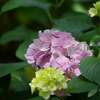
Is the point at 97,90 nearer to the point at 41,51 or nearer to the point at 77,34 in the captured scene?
the point at 41,51

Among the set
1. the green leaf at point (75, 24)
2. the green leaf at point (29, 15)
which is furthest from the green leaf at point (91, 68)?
the green leaf at point (29, 15)

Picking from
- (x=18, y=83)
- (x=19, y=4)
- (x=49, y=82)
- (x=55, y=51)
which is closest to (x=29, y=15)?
(x=19, y=4)

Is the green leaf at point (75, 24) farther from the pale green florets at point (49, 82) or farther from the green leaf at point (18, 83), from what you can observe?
the pale green florets at point (49, 82)

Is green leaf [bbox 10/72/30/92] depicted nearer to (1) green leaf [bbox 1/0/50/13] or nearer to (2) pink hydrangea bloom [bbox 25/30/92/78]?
(2) pink hydrangea bloom [bbox 25/30/92/78]

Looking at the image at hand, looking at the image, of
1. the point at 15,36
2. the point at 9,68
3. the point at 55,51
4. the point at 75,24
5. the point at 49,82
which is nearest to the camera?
the point at 49,82

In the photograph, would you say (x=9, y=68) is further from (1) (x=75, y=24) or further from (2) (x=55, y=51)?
(1) (x=75, y=24)

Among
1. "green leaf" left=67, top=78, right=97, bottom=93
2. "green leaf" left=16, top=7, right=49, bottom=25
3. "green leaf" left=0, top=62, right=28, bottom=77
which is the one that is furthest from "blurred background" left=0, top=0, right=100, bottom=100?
"green leaf" left=16, top=7, right=49, bottom=25

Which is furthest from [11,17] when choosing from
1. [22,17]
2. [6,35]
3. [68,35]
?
[68,35]
